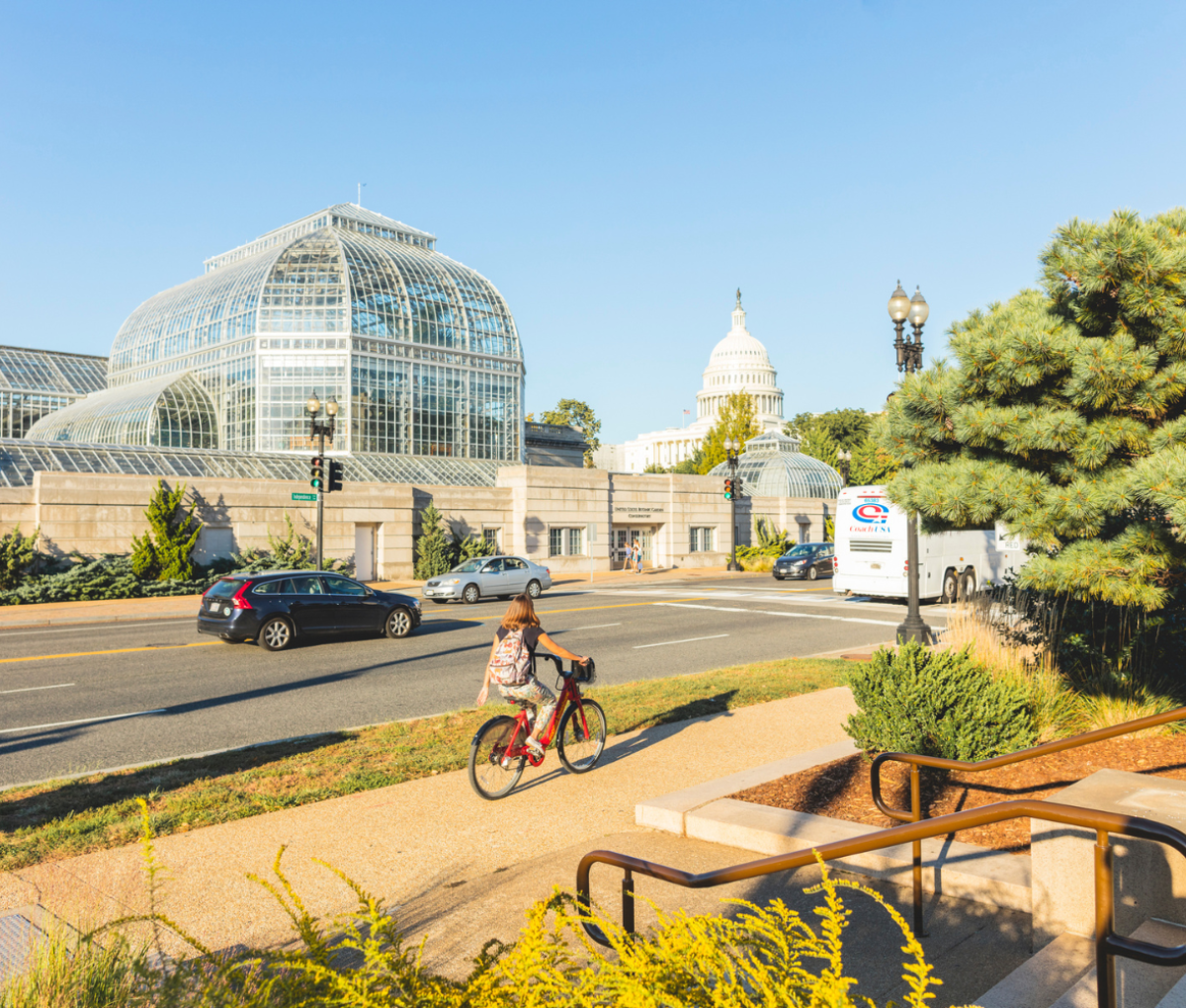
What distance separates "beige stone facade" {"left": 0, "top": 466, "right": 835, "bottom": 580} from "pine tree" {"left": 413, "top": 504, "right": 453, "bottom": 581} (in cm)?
51

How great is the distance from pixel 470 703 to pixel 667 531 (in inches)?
1596

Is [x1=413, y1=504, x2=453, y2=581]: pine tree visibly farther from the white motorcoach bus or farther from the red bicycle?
the red bicycle

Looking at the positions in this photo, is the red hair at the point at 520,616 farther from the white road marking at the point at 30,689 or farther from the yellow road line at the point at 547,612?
the yellow road line at the point at 547,612

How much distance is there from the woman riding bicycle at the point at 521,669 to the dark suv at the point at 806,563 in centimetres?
3297

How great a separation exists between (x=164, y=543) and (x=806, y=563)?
25594mm

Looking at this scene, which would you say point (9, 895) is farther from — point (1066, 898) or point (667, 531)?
point (667, 531)

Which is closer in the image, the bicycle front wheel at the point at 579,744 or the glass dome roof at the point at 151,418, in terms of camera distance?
the bicycle front wheel at the point at 579,744

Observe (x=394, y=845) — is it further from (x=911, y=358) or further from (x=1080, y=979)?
(x=911, y=358)

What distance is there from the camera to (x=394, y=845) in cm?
628

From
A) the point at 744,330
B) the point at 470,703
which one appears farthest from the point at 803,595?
the point at 744,330

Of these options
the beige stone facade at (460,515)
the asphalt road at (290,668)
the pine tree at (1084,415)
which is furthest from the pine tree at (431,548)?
the pine tree at (1084,415)

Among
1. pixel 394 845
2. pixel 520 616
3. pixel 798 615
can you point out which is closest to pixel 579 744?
pixel 520 616

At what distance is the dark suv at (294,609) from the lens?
17.4 m

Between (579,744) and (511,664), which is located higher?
(511,664)
